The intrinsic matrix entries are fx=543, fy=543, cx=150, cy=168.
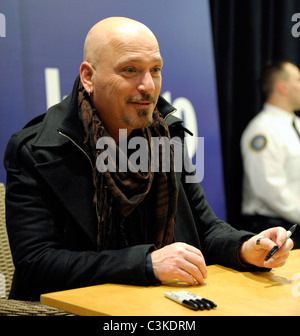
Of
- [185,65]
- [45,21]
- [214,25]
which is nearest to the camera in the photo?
[45,21]

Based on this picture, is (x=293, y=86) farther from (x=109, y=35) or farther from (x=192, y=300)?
(x=192, y=300)

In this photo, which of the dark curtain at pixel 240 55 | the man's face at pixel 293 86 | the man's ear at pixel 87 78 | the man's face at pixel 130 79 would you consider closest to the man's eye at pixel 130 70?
the man's face at pixel 130 79

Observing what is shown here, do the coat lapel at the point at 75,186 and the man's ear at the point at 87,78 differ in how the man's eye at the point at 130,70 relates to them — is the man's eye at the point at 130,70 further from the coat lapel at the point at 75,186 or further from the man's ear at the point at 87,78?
the coat lapel at the point at 75,186

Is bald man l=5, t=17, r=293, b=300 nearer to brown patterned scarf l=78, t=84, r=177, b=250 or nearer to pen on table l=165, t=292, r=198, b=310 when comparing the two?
brown patterned scarf l=78, t=84, r=177, b=250

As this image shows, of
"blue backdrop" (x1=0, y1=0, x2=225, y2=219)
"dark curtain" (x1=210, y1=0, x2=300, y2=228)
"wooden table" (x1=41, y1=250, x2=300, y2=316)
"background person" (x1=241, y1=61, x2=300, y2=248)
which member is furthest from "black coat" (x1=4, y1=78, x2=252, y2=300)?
"dark curtain" (x1=210, y1=0, x2=300, y2=228)

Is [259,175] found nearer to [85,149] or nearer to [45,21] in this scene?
[45,21]

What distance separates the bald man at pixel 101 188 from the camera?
158 cm

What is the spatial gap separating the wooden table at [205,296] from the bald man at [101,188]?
99 mm

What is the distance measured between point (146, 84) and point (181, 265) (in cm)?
63

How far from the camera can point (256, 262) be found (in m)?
1.64

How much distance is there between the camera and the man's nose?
1.76 meters

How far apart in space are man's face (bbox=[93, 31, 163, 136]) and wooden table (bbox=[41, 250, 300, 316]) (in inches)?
23.1
